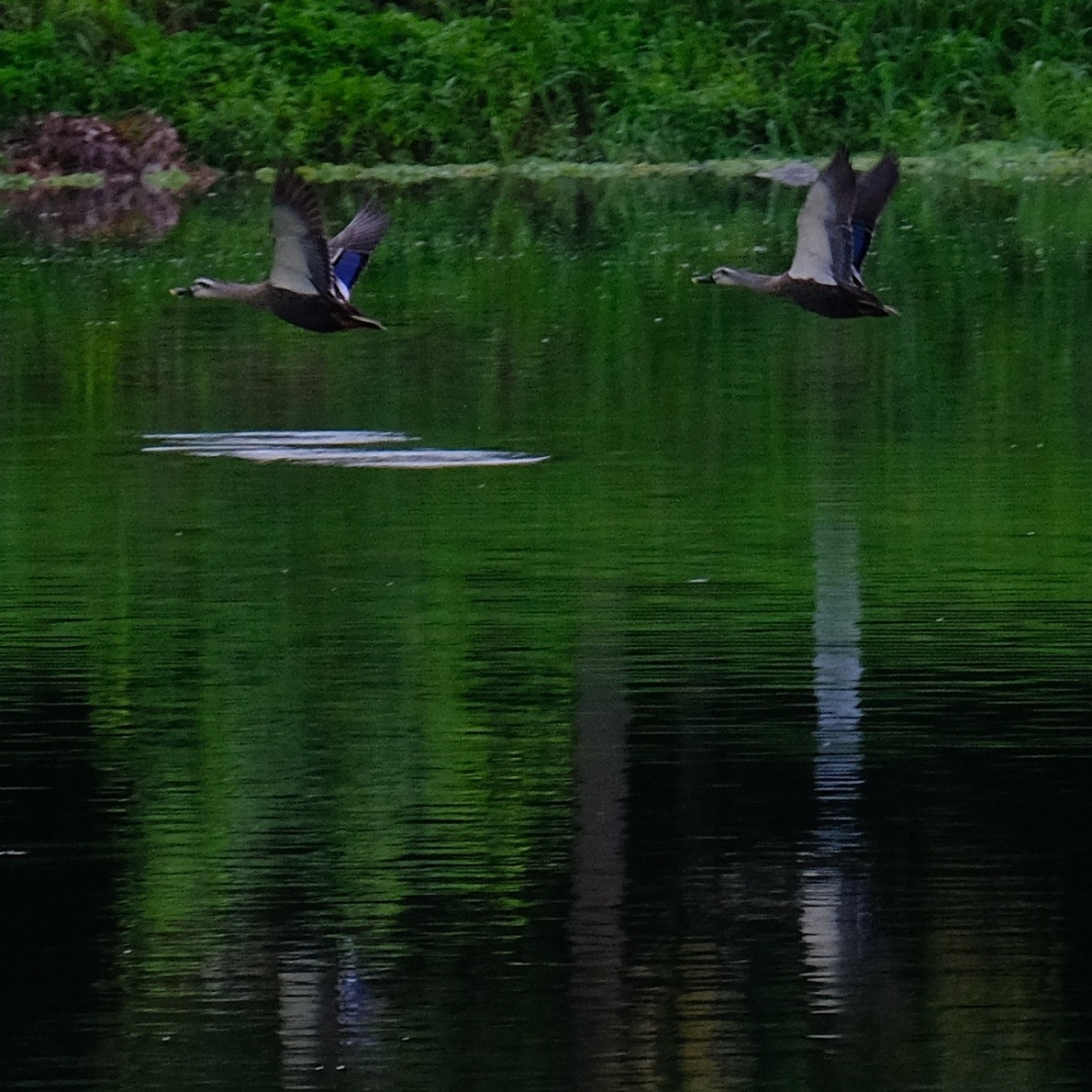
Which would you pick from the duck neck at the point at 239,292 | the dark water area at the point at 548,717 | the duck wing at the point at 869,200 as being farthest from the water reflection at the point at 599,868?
the duck neck at the point at 239,292

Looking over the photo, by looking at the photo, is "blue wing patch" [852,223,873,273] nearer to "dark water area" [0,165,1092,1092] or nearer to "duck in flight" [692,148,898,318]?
"duck in flight" [692,148,898,318]

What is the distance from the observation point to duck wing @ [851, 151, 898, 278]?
14.9m

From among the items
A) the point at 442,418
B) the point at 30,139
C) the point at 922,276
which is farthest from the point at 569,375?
the point at 30,139

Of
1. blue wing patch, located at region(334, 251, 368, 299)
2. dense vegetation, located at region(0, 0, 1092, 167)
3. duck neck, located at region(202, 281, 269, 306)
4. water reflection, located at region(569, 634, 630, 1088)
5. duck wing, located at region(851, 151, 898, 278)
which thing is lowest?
water reflection, located at region(569, 634, 630, 1088)

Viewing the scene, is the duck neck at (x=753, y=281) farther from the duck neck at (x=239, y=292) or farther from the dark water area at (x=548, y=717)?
the duck neck at (x=239, y=292)

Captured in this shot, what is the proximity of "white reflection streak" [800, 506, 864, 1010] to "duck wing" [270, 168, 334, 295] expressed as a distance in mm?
3011

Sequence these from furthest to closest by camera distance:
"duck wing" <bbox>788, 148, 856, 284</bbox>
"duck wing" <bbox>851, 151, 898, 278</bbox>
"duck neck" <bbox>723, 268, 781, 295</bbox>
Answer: "duck neck" <bbox>723, 268, 781, 295</bbox>
"duck wing" <bbox>788, 148, 856, 284</bbox>
"duck wing" <bbox>851, 151, 898, 278</bbox>

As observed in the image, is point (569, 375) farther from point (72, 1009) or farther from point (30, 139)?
point (30, 139)

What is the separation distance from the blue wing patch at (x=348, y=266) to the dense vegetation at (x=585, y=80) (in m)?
19.7

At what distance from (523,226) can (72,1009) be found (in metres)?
22.3

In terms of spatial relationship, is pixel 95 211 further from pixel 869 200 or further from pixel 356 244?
pixel 869 200

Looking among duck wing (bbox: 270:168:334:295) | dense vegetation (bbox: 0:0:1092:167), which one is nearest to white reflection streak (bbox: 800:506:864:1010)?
duck wing (bbox: 270:168:334:295)

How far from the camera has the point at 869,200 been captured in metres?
15.1

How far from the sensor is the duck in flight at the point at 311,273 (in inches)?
594
